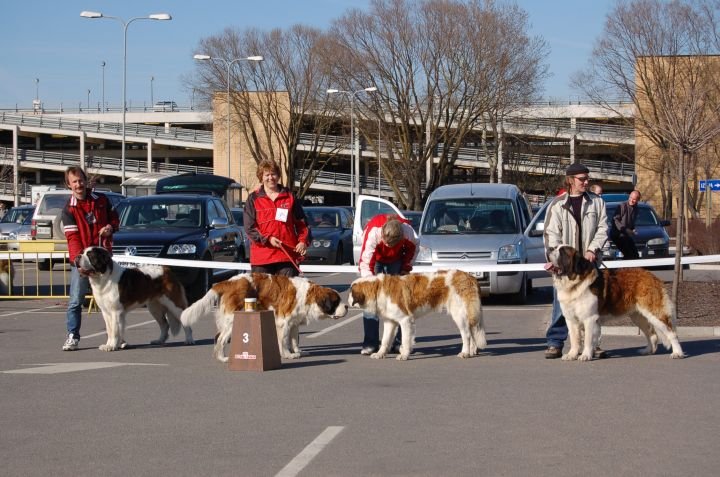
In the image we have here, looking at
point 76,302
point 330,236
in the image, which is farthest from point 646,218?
point 76,302

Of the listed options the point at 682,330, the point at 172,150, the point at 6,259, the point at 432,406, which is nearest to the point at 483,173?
the point at 172,150

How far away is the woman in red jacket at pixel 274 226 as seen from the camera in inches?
474

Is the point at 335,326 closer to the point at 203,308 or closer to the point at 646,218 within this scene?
the point at 203,308

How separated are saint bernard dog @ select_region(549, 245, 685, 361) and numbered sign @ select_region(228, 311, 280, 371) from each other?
10.1ft

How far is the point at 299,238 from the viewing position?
480 inches

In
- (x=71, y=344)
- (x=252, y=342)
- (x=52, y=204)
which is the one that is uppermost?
(x=52, y=204)

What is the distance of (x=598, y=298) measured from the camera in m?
11.4

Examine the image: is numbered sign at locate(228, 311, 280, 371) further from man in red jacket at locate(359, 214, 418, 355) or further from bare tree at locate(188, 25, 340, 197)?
bare tree at locate(188, 25, 340, 197)

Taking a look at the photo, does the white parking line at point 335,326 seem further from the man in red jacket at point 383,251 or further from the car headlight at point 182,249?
the car headlight at point 182,249

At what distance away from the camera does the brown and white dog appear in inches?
458

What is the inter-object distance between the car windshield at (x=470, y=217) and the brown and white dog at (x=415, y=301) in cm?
805

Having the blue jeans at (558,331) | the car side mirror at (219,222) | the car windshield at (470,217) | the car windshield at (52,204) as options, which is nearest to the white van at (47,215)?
the car windshield at (52,204)

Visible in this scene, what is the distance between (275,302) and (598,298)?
3.43m

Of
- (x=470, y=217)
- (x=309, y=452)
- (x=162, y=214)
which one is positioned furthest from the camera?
(x=470, y=217)
